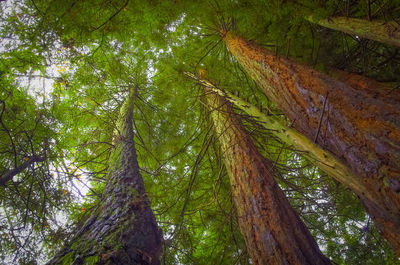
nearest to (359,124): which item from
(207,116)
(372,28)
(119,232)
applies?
(372,28)

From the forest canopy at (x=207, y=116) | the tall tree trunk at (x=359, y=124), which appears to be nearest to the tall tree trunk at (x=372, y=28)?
the forest canopy at (x=207, y=116)

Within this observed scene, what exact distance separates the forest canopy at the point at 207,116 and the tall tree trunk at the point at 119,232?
0.9 inches

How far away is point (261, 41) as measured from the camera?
3.91 meters

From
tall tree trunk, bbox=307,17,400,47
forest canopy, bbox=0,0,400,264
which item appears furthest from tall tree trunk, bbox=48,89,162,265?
tall tree trunk, bbox=307,17,400,47

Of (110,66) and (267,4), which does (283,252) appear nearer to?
(267,4)

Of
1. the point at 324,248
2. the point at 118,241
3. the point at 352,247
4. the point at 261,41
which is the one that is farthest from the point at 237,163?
the point at 324,248

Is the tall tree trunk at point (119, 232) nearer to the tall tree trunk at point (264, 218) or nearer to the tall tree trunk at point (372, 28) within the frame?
the tall tree trunk at point (264, 218)

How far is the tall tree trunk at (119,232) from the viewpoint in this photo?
1.51 meters

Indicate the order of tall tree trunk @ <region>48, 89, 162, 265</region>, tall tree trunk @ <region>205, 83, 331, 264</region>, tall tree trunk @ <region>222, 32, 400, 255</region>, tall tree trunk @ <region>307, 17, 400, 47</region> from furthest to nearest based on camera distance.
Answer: tall tree trunk @ <region>205, 83, 331, 264</region>
tall tree trunk @ <region>307, 17, 400, 47</region>
tall tree trunk @ <region>48, 89, 162, 265</region>
tall tree trunk @ <region>222, 32, 400, 255</region>

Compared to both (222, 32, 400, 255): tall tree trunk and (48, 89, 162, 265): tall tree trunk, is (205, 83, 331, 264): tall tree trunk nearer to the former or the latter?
(222, 32, 400, 255): tall tree trunk

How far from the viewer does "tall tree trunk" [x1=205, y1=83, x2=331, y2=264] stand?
1936 millimetres

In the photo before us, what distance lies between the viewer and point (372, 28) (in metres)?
1.82

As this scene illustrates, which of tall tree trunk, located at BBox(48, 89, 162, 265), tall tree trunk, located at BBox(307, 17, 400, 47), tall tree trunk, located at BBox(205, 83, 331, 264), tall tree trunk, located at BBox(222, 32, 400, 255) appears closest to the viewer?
tall tree trunk, located at BBox(222, 32, 400, 255)

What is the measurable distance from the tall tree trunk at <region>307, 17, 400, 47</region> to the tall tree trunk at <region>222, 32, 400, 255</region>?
1.47 ft
